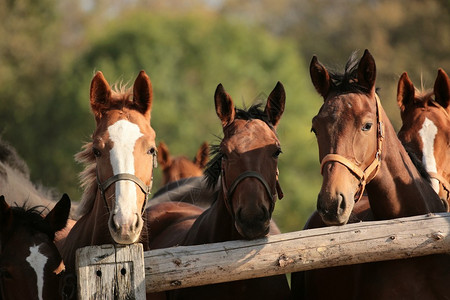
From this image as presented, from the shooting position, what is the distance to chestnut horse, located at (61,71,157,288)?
4402 mm

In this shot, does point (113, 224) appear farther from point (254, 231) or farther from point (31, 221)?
point (31, 221)

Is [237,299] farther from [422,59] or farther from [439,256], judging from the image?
[422,59]

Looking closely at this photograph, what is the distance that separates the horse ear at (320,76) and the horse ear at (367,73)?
24cm

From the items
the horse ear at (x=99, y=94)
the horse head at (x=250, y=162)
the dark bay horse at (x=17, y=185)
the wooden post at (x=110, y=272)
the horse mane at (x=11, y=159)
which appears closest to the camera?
the wooden post at (x=110, y=272)

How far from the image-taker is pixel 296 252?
14.8ft

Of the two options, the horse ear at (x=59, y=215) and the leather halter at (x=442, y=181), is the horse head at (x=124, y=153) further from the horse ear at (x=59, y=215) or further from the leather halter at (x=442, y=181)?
the leather halter at (x=442, y=181)

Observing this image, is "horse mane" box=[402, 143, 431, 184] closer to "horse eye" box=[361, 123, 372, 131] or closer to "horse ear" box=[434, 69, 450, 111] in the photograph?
"horse eye" box=[361, 123, 372, 131]

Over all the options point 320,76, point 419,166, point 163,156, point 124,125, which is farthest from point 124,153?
point 163,156

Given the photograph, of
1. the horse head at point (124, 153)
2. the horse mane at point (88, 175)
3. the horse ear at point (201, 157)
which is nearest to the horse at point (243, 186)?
the horse head at point (124, 153)

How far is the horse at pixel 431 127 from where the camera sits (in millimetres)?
5863

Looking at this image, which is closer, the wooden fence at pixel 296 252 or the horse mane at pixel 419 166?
the wooden fence at pixel 296 252

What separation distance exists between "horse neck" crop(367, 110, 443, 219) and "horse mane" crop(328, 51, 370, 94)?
0.99 feet

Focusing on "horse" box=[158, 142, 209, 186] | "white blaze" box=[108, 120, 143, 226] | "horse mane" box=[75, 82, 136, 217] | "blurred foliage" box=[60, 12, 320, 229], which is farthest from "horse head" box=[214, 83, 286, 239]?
"blurred foliage" box=[60, 12, 320, 229]

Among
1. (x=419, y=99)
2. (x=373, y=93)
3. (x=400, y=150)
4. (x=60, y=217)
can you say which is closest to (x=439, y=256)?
(x=400, y=150)
